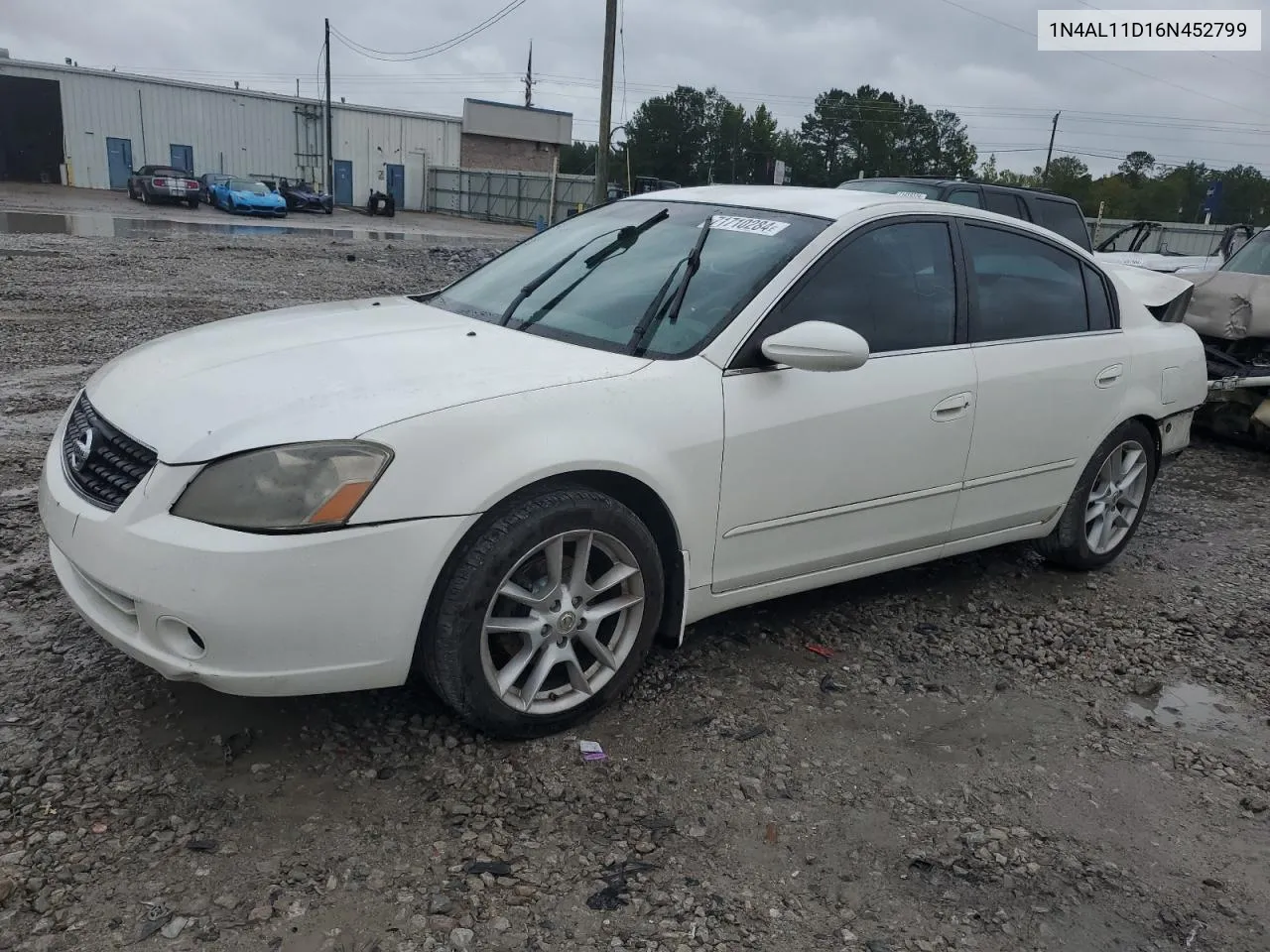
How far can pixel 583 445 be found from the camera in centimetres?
278

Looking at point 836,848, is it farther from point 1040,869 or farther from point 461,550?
point 461,550

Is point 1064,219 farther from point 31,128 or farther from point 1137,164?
point 1137,164

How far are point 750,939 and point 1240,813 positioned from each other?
1.68 meters

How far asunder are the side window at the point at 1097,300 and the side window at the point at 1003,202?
552cm

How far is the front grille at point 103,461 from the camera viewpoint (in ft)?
8.46

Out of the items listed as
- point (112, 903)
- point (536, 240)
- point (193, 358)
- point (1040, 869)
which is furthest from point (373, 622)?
point (536, 240)

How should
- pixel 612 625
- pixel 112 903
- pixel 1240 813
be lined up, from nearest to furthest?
pixel 112 903
pixel 1240 813
pixel 612 625

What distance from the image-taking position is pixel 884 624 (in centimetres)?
402

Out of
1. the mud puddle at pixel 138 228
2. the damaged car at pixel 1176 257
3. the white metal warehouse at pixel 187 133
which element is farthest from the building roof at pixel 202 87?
the damaged car at pixel 1176 257

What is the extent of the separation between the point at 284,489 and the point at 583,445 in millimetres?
811

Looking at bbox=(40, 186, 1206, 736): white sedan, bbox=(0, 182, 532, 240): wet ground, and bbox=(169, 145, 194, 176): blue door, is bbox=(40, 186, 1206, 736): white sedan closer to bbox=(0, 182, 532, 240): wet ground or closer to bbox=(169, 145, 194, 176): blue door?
bbox=(0, 182, 532, 240): wet ground

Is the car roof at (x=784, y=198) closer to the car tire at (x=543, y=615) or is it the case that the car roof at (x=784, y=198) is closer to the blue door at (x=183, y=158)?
the car tire at (x=543, y=615)

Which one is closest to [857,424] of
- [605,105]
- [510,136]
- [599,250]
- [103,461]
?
[599,250]

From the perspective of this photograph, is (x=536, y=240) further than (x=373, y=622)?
Yes
